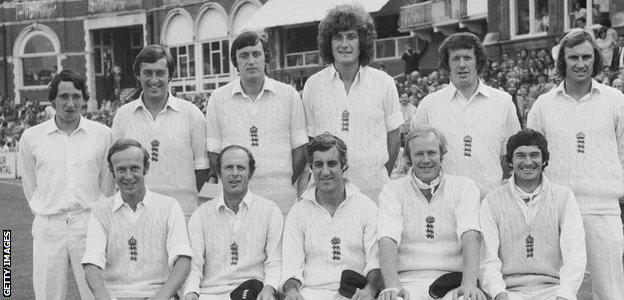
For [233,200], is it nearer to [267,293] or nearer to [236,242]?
[236,242]

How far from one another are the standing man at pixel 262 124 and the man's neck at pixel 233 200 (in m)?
0.48

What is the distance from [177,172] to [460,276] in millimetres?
2243

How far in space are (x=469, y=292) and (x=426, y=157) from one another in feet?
2.97

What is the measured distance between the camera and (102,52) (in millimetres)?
52125

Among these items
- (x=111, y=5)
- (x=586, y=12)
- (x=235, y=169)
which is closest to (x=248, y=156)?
(x=235, y=169)

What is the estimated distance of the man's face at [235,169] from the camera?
659 centimetres

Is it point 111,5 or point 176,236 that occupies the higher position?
point 111,5

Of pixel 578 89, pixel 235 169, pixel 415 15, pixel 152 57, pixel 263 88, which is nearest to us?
pixel 235 169

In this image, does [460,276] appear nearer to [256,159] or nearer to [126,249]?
[256,159]

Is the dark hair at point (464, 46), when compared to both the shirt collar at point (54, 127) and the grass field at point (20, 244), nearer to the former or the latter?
the shirt collar at point (54, 127)

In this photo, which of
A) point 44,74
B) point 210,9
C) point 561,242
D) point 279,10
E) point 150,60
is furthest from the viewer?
point 44,74

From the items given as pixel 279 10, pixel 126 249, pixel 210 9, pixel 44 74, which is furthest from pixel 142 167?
pixel 44 74

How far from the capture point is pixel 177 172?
7266 mm

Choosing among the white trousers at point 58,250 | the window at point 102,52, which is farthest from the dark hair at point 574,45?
the window at point 102,52
